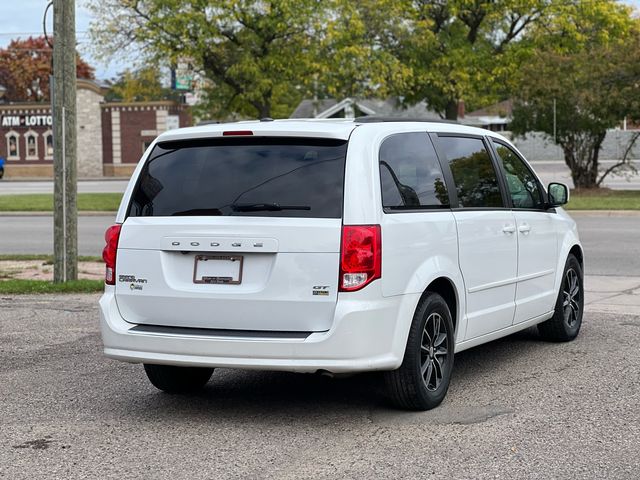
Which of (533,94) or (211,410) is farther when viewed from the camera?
(533,94)

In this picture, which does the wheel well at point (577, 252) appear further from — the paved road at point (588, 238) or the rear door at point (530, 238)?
the paved road at point (588, 238)

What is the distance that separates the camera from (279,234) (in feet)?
19.6

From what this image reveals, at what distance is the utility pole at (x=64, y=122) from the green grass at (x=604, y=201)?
48.9ft

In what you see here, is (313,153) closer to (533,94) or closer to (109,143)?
(533,94)

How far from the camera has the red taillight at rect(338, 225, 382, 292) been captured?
588 centimetres

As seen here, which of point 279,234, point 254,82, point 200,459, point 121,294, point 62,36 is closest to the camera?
point 200,459

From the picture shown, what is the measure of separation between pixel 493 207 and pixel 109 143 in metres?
62.0

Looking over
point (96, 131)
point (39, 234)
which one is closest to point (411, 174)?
point (39, 234)

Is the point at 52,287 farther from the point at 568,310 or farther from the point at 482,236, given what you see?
the point at 482,236

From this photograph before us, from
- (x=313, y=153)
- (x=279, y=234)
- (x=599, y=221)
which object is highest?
(x=313, y=153)

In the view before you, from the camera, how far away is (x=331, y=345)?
19.2 feet

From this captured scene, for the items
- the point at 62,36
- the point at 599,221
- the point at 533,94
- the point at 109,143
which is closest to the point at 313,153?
the point at 62,36

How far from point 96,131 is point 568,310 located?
61.6 m

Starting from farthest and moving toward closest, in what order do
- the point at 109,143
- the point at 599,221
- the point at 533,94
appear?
the point at 109,143 → the point at 533,94 → the point at 599,221
